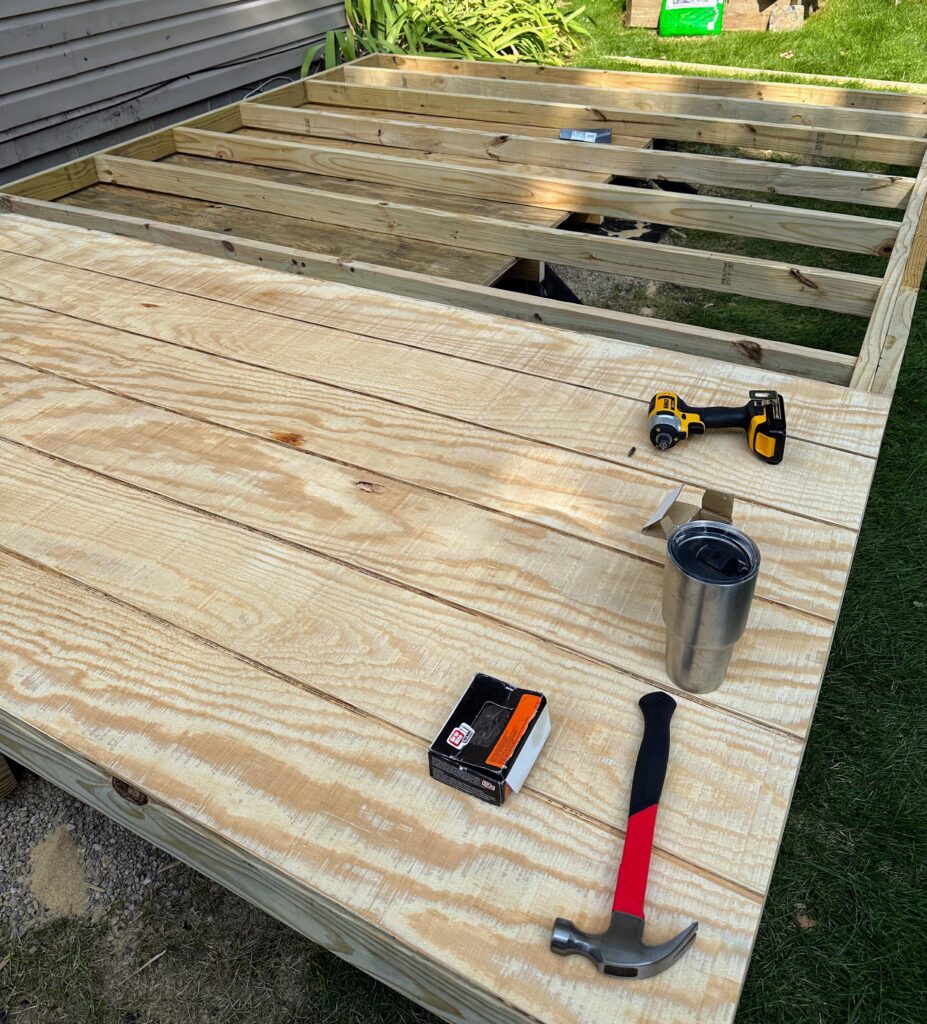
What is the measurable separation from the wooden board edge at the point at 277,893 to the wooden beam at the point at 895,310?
1.61 m

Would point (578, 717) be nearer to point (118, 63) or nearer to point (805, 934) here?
point (805, 934)

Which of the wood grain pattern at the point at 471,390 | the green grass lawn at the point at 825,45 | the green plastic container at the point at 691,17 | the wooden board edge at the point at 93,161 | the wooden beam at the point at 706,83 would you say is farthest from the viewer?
the green plastic container at the point at 691,17

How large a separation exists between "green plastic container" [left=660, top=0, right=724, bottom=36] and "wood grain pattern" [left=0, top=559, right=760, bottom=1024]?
8.77 m

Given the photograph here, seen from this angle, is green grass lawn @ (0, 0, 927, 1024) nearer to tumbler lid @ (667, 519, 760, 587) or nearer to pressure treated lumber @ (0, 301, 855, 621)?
pressure treated lumber @ (0, 301, 855, 621)

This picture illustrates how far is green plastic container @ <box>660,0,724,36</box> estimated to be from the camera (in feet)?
26.2

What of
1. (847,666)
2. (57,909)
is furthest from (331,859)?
(847,666)

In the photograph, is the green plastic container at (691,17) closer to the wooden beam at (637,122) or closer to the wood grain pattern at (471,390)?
the wooden beam at (637,122)

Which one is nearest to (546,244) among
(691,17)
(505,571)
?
(505,571)

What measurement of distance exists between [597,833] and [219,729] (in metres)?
0.58

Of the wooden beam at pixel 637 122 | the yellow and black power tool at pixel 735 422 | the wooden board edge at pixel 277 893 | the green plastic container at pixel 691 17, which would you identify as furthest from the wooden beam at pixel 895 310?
the green plastic container at pixel 691 17

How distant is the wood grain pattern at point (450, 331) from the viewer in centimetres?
186

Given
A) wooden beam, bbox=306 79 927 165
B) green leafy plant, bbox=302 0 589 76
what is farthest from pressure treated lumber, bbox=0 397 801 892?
green leafy plant, bbox=302 0 589 76

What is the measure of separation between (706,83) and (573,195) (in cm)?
184

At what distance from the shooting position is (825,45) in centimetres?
750
